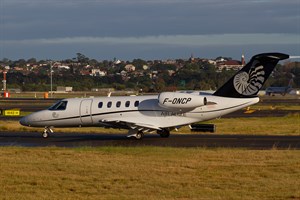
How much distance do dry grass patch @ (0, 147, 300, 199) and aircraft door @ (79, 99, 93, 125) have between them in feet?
25.7

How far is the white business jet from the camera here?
3291cm

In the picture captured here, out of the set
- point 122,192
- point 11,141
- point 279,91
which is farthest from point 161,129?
point 279,91

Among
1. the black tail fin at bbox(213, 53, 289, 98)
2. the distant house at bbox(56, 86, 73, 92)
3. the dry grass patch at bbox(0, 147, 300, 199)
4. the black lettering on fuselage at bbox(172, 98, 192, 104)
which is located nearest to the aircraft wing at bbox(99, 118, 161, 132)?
the black lettering on fuselage at bbox(172, 98, 192, 104)

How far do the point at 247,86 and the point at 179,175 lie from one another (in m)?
13.5

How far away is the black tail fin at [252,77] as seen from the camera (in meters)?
32.7

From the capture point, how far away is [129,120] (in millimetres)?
34219

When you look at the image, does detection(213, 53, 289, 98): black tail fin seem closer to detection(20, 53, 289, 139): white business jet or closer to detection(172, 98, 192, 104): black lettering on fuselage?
detection(20, 53, 289, 139): white business jet

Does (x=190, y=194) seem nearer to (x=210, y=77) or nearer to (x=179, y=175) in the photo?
(x=179, y=175)

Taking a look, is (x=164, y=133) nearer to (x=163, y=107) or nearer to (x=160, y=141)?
(x=163, y=107)

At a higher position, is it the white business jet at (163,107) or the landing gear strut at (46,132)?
the white business jet at (163,107)

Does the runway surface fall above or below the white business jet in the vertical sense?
below

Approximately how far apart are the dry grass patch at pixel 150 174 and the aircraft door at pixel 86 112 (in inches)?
308

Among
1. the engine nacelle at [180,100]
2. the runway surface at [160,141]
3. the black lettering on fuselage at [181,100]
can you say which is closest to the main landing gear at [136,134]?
the runway surface at [160,141]

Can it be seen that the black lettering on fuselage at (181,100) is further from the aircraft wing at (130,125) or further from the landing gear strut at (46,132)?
the landing gear strut at (46,132)
